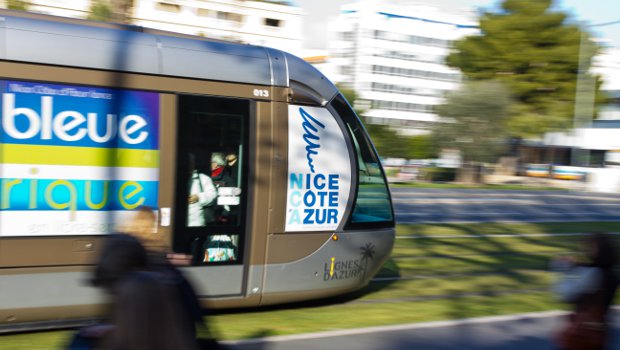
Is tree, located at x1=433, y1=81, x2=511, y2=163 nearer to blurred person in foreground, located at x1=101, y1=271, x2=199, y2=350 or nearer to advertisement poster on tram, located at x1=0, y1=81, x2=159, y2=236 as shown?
advertisement poster on tram, located at x1=0, y1=81, x2=159, y2=236

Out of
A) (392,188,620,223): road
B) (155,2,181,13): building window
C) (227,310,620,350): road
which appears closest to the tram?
(227,310,620,350): road

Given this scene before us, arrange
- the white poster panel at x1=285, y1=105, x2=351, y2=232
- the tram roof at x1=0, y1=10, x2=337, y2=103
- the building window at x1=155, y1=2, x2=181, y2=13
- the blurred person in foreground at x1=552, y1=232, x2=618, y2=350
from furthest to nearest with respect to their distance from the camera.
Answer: the building window at x1=155, y1=2, x2=181, y2=13
the white poster panel at x1=285, y1=105, x2=351, y2=232
the tram roof at x1=0, y1=10, x2=337, y2=103
the blurred person in foreground at x1=552, y1=232, x2=618, y2=350

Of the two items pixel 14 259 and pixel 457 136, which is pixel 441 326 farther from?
pixel 457 136

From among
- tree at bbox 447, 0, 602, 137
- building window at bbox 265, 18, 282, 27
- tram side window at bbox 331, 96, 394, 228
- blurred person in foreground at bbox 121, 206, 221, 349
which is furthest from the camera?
building window at bbox 265, 18, 282, 27

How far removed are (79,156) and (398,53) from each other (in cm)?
8826

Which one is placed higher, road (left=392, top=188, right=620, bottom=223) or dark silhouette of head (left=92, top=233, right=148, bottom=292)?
dark silhouette of head (left=92, top=233, right=148, bottom=292)

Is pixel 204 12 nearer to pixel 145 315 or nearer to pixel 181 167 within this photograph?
pixel 181 167

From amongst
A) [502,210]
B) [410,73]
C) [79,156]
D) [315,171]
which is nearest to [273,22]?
[410,73]

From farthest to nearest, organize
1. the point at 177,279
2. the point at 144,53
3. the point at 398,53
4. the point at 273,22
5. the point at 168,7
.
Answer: the point at 398,53 < the point at 273,22 < the point at 168,7 < the point at 144,53 < the point at 177,279

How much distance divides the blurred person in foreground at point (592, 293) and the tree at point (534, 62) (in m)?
48.0

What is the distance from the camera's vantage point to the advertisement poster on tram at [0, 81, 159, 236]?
5.87 meters

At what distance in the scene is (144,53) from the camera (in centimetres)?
649

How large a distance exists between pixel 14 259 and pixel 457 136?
41.5 metres

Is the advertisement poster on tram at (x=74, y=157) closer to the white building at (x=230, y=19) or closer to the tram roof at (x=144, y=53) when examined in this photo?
the tram roof at (x=144, y=53)
